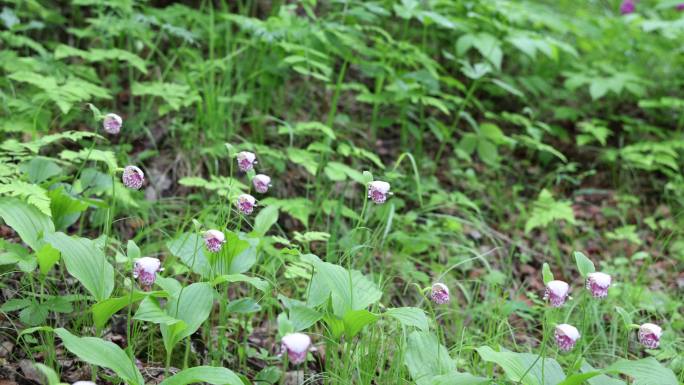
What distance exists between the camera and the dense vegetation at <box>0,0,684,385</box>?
1.69m

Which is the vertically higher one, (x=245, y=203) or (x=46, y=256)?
(x=245, y=203)

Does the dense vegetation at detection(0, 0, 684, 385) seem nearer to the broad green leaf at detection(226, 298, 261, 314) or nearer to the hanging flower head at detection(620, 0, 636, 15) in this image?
the broad green leaf at detection(226, 298, 261, 314)

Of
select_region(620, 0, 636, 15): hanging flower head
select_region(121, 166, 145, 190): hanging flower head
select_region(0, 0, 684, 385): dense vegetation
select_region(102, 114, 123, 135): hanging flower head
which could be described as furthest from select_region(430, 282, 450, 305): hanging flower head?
select_region(620, 0, 636, 15): hanging flower head

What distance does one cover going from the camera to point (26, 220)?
1.81 m

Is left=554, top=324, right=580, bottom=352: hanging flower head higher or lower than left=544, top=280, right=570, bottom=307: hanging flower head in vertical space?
lower

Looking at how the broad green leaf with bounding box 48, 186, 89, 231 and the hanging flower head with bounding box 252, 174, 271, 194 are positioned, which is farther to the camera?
the broad green leaf with bounding box 48, 186, 89, 231

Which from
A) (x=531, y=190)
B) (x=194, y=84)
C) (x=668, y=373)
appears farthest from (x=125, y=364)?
(x=531, y=190)

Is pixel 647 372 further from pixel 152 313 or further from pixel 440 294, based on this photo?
pixel 152 313

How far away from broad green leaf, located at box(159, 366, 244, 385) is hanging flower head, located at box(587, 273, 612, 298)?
35.2 inches

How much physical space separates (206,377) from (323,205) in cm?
142

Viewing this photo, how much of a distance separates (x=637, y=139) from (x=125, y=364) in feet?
12.1

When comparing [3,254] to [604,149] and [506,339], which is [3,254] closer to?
[506,339]

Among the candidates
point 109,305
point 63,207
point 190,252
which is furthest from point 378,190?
point 63,207

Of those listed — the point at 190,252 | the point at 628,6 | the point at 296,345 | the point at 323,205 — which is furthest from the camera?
the point at 628,6
